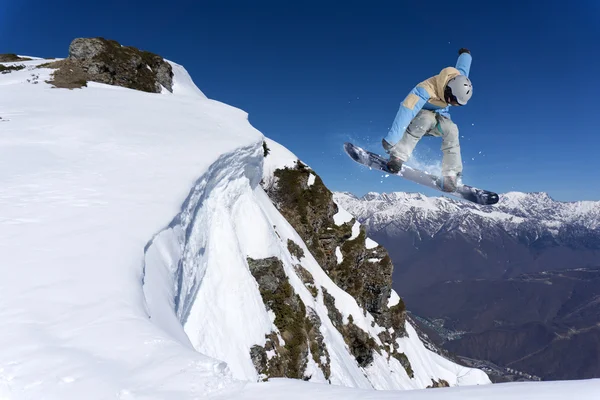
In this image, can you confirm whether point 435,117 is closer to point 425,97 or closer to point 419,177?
point 425,97

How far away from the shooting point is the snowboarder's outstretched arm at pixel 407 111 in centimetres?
A: 1012

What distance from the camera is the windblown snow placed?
3.46 meters

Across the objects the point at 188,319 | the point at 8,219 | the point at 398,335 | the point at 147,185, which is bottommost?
the point at 398,335

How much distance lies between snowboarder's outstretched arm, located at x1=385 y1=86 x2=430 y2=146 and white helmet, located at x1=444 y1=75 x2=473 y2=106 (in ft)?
2.10

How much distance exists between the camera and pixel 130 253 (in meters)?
5.75

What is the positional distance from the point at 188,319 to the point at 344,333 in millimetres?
21784

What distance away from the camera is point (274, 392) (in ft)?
11.8

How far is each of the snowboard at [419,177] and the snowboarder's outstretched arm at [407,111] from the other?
14.3 feet

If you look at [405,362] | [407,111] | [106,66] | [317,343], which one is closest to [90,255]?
[407,111]

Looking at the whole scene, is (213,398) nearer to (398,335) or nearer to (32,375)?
(32,375)

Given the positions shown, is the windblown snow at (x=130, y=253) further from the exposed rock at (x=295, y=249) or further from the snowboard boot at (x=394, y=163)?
the snowboard boot at (x=394, y=163)

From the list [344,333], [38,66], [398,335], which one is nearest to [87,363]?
[344,333]

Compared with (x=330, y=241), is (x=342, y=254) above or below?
below

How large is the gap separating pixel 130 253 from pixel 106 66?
26.5m
